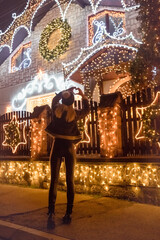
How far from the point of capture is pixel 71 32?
1360 cm

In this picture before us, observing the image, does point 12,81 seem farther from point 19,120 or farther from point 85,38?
point 19,120

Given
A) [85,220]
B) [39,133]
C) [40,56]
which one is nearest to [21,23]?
[40,56]

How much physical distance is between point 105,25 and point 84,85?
3.22 meters

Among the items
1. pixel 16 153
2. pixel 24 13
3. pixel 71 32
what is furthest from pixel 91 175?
pixel 24 13

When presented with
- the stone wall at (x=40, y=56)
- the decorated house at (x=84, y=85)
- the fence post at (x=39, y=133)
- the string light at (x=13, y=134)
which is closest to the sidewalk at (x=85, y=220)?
the decorated house at (x=84, y=85)

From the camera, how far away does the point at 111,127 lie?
6.16 m

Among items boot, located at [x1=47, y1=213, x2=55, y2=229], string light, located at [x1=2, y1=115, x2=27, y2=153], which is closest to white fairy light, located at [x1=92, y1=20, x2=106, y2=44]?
string light, located at [x1=2, y1=115, x2=27, y2=153]

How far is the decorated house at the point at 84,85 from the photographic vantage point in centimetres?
606

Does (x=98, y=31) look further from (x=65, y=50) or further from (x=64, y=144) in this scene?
(x=64, y=144)

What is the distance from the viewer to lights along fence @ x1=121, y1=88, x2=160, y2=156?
589cm

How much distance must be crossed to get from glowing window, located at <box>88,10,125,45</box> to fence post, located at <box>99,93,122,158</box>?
6.42 m

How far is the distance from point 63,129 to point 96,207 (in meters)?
1.90

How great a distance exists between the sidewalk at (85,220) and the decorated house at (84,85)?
72 cm

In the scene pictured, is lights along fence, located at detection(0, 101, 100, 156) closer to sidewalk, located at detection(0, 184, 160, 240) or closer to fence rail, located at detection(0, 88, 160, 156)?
fence rail, located at detection(0, 88, 160, 156)
